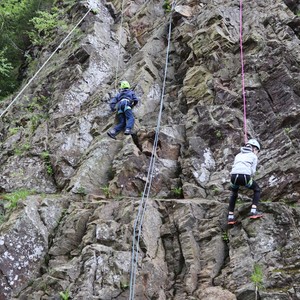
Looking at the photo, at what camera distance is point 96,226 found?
8156 mm

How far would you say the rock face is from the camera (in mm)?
7359

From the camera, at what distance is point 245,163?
26.0ft

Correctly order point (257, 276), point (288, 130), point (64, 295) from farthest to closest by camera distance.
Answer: point (288, 130), point (64, 295), point (257, 276)

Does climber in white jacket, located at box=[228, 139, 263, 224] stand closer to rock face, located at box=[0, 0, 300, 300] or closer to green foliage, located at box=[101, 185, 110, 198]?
rock face, located at box=[0, 0, 300, 300]

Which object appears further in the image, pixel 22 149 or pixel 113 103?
pixel 113 103

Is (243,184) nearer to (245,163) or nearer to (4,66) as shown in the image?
(245,163)

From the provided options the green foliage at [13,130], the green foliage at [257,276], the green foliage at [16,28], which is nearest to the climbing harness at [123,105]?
the green foliage at [13,130]

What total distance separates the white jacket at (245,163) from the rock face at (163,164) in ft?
2.86

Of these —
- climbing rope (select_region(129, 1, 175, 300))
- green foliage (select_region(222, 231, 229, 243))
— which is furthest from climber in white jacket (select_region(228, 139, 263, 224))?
climbing rope (select_region(129, 1, 175, 300))

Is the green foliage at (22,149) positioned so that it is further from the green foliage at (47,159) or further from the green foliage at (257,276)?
the green foliage at (257,276)

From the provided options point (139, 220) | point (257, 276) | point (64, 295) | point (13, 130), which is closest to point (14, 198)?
point (64, 295)

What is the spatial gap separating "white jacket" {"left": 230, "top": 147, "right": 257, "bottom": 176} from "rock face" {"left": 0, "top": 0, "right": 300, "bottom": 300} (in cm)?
87

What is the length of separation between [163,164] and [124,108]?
2210 millimetres

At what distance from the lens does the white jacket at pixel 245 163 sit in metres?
7.86
